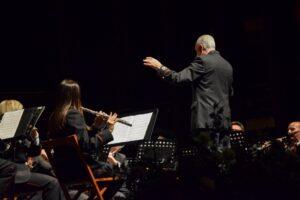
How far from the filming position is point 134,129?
5059 mm

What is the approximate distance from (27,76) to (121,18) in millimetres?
1656

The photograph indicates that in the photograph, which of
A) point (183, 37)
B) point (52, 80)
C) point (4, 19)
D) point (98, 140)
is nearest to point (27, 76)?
point (52, 80)

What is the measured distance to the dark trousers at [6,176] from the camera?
4695 millimetres

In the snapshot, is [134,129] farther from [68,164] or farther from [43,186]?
[43,186]

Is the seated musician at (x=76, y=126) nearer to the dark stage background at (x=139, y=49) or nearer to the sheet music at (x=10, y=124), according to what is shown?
the sheet music at (x=10, y=124)

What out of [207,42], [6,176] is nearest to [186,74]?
[207,42]

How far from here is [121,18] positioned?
29.0 feet

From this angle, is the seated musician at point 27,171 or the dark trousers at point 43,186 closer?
the seated musician at point 27,171

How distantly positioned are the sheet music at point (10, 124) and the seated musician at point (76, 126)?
35 cm

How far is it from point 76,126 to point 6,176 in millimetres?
774

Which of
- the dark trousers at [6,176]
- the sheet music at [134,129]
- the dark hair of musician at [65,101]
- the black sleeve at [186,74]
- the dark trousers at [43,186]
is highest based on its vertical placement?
the black sleeve at [186,74]

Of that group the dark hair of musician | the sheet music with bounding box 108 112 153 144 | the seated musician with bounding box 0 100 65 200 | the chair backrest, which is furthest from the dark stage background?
the chair backrest

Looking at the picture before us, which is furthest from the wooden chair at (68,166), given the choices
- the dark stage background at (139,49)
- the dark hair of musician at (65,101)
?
the dark stage background at (139,49)

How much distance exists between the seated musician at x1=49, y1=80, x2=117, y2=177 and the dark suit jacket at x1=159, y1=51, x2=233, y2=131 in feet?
2.62
